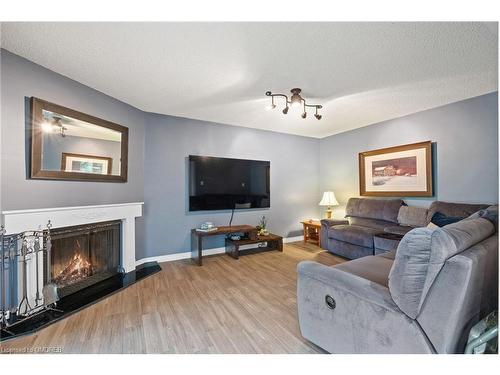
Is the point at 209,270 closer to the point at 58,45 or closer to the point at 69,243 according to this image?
the point at 69,243

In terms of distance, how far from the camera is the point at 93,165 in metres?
2.45

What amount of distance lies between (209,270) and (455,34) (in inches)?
133

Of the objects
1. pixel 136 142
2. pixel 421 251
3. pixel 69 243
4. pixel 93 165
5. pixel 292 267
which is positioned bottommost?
pixel 292 267

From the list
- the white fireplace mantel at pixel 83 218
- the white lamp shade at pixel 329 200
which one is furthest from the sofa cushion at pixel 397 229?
the white fireplace mantel at pixel 83 218

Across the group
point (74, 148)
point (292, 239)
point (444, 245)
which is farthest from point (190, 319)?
point (292, 239)

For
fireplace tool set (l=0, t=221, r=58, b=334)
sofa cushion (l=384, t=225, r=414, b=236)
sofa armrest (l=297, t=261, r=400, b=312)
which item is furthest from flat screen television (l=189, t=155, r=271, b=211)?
sofa armrest (l=297, t=261, r=400, b=312)

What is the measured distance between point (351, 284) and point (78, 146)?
2.85 meters

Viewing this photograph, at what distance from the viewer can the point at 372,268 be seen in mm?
1805

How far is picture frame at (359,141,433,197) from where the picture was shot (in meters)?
3.22

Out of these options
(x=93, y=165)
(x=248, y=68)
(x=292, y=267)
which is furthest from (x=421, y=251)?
(x=93, y=165)

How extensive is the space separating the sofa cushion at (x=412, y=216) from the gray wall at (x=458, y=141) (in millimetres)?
259

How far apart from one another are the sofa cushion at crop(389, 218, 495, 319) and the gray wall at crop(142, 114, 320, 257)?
2929mm

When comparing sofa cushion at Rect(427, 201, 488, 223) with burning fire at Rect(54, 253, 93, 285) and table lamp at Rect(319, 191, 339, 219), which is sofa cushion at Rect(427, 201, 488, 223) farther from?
burning fire at Rect(54, 253, 93, 285)

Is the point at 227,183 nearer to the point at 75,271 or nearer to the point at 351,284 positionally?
the point at 75,271
